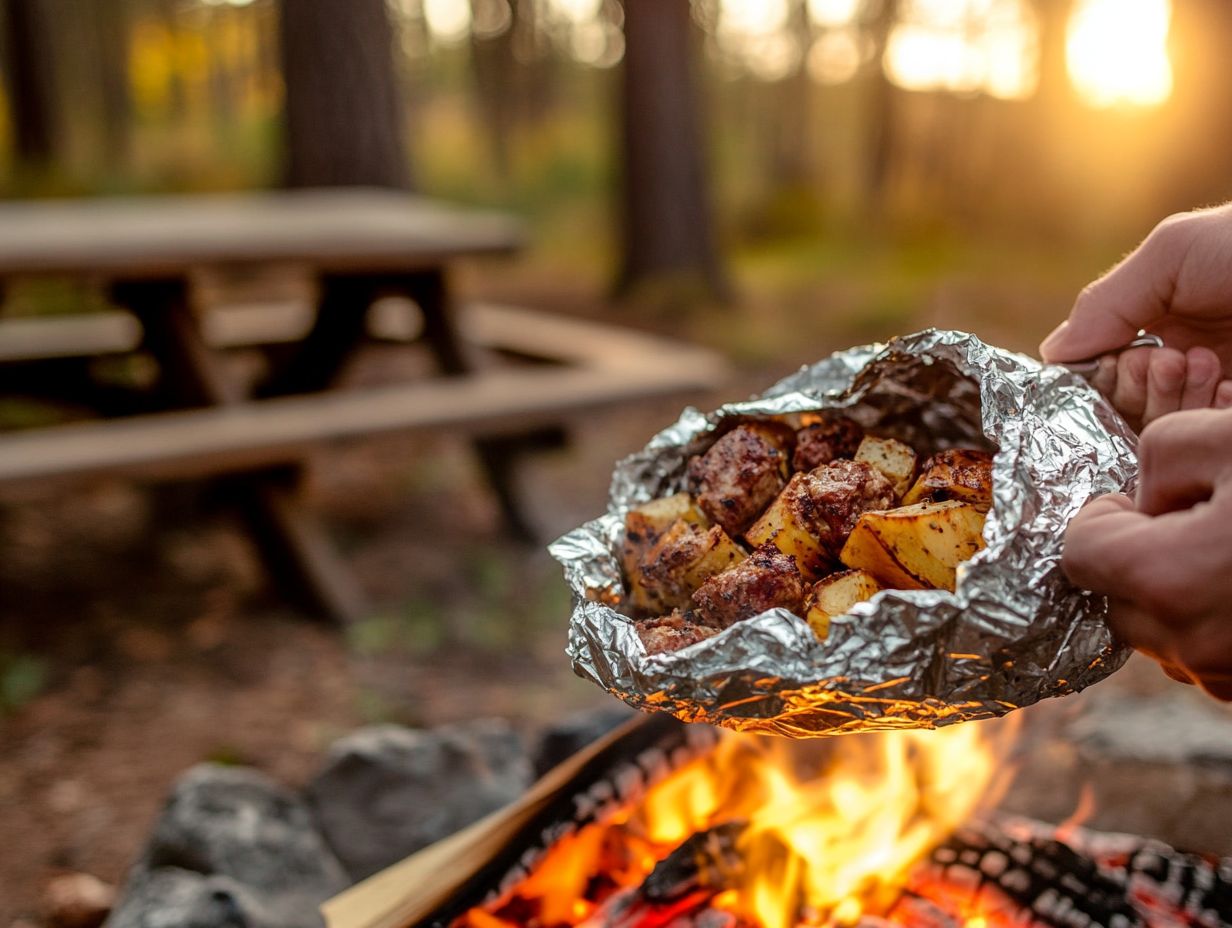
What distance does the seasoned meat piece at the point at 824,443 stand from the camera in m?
1.66

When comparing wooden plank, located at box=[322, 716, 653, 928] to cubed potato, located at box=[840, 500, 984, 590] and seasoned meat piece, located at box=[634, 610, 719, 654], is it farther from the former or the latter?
cubed potato, located at box=[840, 500, 984, 590]

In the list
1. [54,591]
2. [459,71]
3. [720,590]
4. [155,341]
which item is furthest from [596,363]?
[459,71]

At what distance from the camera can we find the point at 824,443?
1.68m

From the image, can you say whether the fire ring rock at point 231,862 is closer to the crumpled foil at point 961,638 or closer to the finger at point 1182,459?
the crumpled foil at point 961,638

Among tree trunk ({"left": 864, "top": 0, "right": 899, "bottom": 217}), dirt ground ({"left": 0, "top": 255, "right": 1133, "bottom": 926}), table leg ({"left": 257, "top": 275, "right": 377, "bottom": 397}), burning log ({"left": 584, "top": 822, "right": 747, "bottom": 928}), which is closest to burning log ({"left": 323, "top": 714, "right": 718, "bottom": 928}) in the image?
burning log ({"left": 584, "top": 822, "right": 747, "bottom": 928})

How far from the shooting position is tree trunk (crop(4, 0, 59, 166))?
1202cm

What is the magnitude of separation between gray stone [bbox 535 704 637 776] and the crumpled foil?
1.05 m

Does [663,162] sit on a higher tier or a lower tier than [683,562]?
higher

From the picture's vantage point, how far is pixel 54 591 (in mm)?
4254

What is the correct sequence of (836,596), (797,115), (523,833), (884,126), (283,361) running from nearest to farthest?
(836,596) → (523,833) → (283,361) → (884,126) → (797,115)

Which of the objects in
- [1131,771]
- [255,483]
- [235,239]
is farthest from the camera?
[255,483]

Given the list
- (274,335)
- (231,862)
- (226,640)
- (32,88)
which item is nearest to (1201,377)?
(231,862)

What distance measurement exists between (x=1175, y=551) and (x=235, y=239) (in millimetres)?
3448

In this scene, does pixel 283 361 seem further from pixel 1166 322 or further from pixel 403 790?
pixel 1166 322
